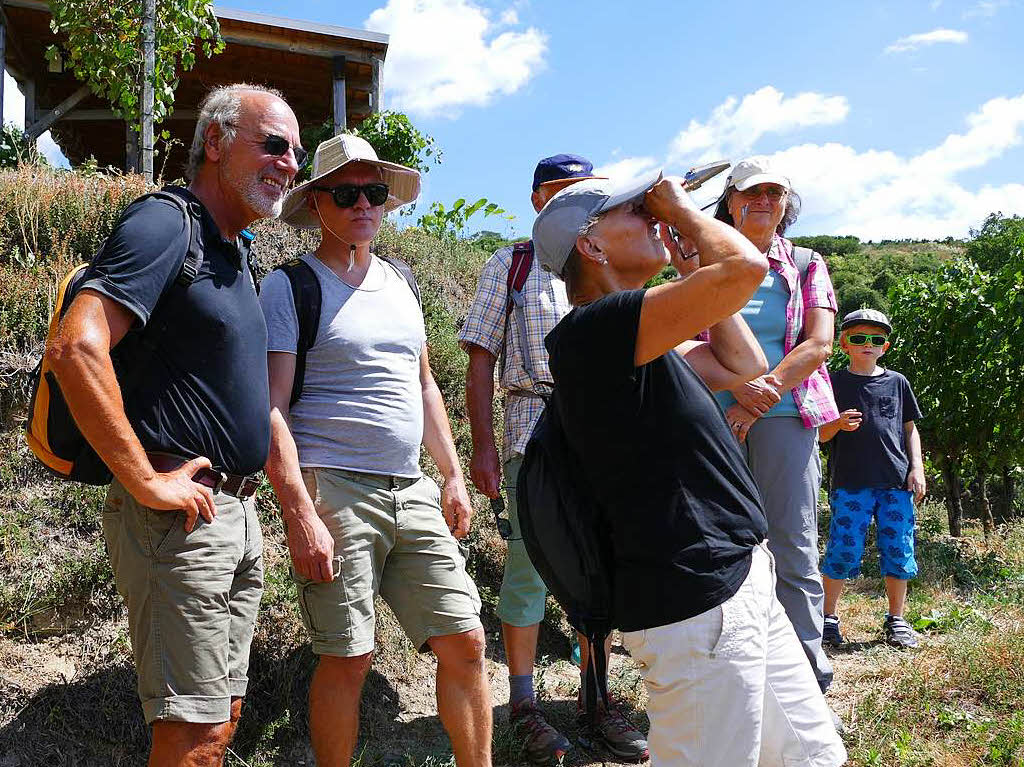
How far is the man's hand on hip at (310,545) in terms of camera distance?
8.65ft

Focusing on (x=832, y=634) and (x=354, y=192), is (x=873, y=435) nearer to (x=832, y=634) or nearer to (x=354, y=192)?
(x=832, y=634)

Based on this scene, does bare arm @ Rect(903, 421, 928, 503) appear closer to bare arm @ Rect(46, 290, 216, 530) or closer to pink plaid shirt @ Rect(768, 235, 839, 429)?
pink plaid shirt @ Rect(768, 235, 839, 429)

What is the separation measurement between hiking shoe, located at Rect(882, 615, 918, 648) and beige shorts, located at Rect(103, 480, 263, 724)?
156 inches

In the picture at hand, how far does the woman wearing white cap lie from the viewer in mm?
3439

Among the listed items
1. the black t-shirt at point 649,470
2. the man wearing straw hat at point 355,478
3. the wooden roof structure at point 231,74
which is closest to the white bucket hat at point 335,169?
the man wearing straw hat at point 355,478

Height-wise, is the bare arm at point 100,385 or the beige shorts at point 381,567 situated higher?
the bare arm at point 100,385

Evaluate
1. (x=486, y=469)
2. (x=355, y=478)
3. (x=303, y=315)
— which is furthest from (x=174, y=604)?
(x=486, y=469)

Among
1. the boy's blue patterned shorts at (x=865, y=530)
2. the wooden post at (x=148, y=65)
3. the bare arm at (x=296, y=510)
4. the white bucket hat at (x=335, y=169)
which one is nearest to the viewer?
the bare arm at (x=296, y=510)

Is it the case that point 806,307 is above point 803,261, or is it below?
below

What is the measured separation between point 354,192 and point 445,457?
3.32 feet

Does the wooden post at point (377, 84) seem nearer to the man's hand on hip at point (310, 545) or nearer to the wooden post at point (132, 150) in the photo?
the wooden post at point (132, 150)

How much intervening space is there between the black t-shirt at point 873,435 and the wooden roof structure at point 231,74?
354 inches

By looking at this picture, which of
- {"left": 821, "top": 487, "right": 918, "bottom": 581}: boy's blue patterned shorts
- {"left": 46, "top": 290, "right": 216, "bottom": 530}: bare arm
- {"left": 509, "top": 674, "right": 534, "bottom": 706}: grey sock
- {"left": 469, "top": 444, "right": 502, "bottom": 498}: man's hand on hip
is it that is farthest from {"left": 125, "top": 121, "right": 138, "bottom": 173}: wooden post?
{"left": 821, "top": 487, "right": 918, "bottom": 581}: boy's blue patterned shorts

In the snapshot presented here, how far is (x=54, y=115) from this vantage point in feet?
37.9
